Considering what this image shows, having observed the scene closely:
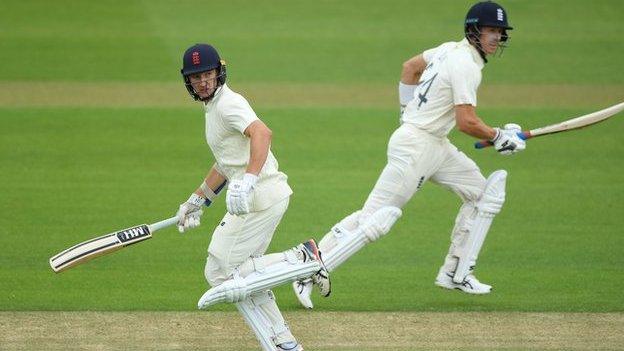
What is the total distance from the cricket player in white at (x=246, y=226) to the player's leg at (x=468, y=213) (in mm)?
1473

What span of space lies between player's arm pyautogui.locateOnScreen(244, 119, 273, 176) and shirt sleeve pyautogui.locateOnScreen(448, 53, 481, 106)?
1668 millimetres

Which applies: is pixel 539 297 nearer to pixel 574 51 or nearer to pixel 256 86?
pixel 256 86

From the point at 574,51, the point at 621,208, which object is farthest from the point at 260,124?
the point at 574,51

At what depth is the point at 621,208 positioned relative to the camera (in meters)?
9.94

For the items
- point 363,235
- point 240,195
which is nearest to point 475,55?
point 363,235

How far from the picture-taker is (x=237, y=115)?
611 cm


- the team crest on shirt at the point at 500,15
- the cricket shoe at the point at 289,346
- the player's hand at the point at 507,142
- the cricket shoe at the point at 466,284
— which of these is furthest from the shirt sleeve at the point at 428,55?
the cricket shoe at the point at 289,346

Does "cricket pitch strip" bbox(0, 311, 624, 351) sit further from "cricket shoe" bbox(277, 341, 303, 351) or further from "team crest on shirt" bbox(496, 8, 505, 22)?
"team crest on shirt" bbox(496, 8, 505, 22)

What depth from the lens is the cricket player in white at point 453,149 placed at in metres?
7.25

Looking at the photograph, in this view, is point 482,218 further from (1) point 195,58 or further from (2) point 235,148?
(1) point 195,58

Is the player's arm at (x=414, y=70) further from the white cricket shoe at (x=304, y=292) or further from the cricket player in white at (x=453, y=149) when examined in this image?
the white cricket shoe at (x=304, y=292)

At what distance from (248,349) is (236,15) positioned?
12869 millimetres

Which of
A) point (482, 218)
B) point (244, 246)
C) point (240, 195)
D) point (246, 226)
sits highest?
point (240, 195)

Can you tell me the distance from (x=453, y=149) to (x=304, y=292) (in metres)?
1.34
